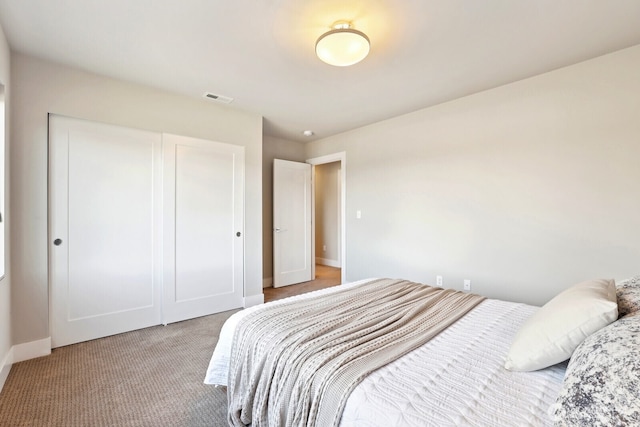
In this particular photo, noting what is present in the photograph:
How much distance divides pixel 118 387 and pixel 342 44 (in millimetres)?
2755

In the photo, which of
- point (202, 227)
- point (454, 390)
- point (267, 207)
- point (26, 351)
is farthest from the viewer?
point (267, 207)

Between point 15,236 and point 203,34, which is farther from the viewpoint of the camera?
point 15,236

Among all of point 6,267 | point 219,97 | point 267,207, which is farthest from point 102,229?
point 267,207

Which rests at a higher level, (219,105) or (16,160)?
(219,105)

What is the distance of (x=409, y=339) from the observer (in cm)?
134

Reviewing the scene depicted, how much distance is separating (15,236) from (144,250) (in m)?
0.92

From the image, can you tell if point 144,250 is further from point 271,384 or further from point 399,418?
point 399,418

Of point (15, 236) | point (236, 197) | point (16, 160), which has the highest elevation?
point (16, 160)

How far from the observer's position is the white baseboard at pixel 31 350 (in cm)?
229

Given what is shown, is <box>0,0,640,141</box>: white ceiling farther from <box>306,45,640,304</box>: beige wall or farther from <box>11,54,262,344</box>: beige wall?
<box>306,45,640,304</box>: beige wall

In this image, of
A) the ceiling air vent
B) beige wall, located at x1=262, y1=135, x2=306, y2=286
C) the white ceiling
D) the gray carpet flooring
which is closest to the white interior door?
beige wall, located at x1=262, y1=135, x2=306, y2=286

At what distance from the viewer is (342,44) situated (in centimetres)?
191

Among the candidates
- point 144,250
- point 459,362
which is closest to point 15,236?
point 144,250

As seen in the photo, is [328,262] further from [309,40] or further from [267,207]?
[309,40]
